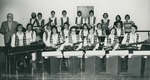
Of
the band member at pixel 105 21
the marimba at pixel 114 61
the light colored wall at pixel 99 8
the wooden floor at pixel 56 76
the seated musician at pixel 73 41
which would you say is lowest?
the wooden floor at pixel 56 76

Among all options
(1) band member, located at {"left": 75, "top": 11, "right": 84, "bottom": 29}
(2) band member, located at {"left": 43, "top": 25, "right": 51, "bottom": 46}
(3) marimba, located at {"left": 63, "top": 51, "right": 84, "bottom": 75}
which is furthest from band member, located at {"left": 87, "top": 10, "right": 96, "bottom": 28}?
(3) marimba, located at {"left": 63, "top": 51, "right": 84, "bottom": 75}

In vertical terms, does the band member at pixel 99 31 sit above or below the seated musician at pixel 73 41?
above

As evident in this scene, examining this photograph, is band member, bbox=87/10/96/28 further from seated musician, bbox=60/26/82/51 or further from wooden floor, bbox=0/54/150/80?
wooden floor, bbox=0/54/150/80

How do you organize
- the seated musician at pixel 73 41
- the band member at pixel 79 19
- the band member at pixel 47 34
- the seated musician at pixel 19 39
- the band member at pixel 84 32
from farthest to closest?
the band member at pixel 79 19, the band member at pixel 84 32, the band member at pixel 47 34, the seated musician at pixel 73 41, the seated musician at pixel 19 39

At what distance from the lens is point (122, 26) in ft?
38.4

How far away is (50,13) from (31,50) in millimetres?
4839

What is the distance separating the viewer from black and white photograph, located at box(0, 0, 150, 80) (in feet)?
28.3

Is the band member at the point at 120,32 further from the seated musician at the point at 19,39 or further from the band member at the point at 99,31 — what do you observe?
the seated musician at the point at 19,39

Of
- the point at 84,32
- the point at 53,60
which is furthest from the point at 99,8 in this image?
the point at 53,60

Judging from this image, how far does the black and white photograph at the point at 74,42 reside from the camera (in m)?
8.62

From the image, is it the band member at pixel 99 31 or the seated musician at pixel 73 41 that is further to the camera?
the band member at pixel 99 31

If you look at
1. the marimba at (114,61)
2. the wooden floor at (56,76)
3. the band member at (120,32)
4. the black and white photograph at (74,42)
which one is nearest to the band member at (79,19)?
the black and white photograph at (74,42)

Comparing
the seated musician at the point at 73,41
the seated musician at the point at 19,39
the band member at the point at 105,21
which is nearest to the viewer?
the seated musician at the point at 19,39

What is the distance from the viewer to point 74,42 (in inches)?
398
